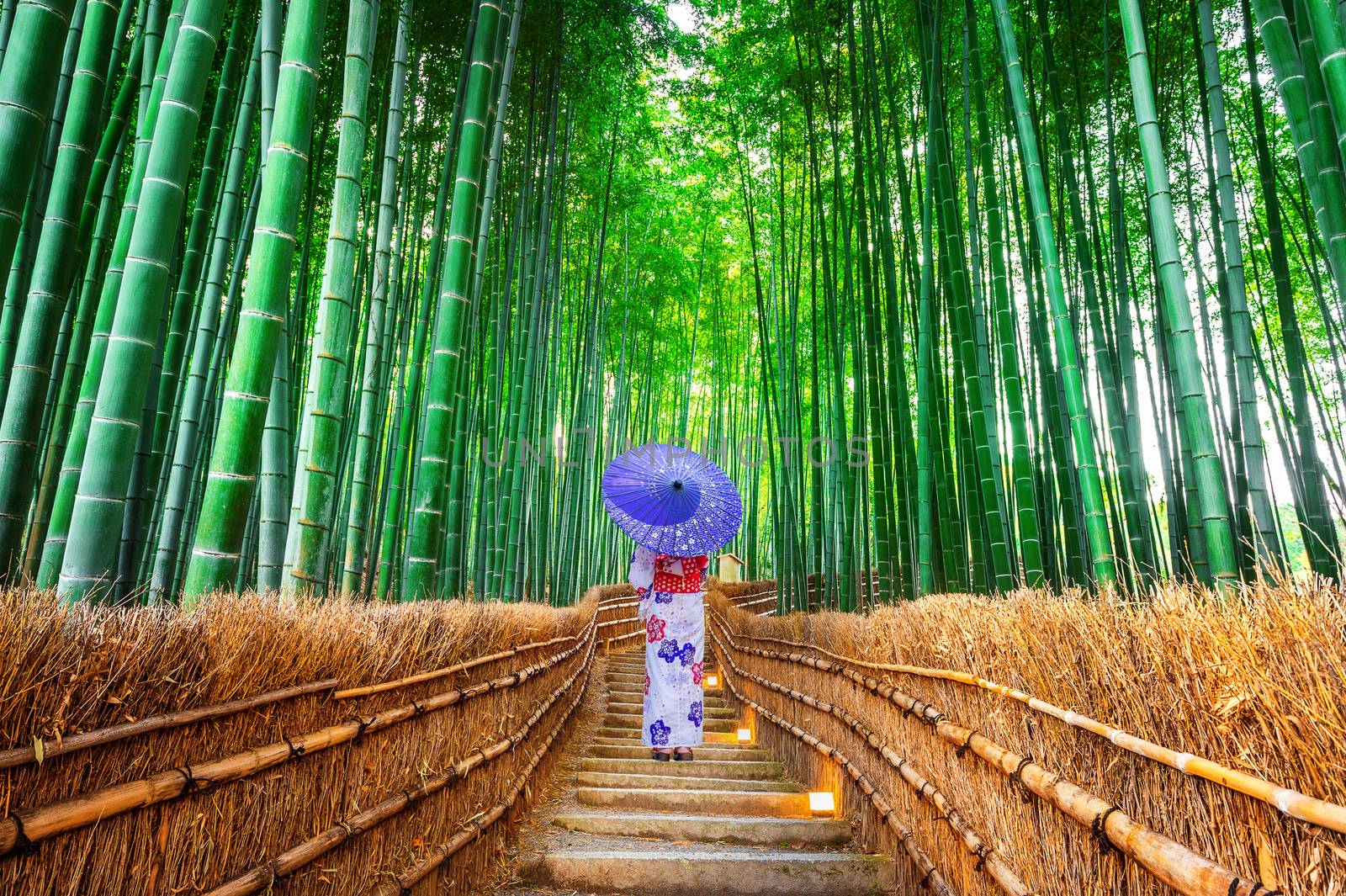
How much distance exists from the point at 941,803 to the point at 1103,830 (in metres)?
0.81

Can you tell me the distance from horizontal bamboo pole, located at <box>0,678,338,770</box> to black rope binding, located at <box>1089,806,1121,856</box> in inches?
52.8

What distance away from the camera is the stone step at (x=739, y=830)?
268 cm

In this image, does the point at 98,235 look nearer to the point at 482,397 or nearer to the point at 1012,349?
the point at 482,397

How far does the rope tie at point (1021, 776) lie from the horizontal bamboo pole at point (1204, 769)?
0.10 metres

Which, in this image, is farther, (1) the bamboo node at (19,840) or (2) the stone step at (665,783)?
(2) the stone step at (665,783)

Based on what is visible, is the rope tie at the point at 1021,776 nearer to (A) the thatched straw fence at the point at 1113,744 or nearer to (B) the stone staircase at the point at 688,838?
(A) the thatched straw fence at the point at 1113,744

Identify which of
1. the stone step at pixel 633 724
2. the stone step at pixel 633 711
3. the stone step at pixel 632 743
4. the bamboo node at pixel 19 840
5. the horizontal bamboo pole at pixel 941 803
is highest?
the bamboo node at pixel 19 840

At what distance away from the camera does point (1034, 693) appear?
5.22ft

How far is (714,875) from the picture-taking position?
7.63ft

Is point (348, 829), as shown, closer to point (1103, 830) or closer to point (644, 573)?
point (1103, 830)

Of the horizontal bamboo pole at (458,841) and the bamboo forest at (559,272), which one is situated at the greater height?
the bamboo forest at (559,272)

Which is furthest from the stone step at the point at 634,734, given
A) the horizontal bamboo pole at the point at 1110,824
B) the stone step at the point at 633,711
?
the horizontal bamboo pole at the point at 1110,824

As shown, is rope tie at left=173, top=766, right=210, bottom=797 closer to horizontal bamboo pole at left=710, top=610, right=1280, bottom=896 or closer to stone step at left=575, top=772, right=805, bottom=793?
horizontal bamboo pole at left=710, top=610, right=1280, bottom=896

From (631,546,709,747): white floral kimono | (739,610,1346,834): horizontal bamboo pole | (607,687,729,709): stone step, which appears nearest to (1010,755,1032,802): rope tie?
(739,610,1346,834): horizontal bamboo pole
